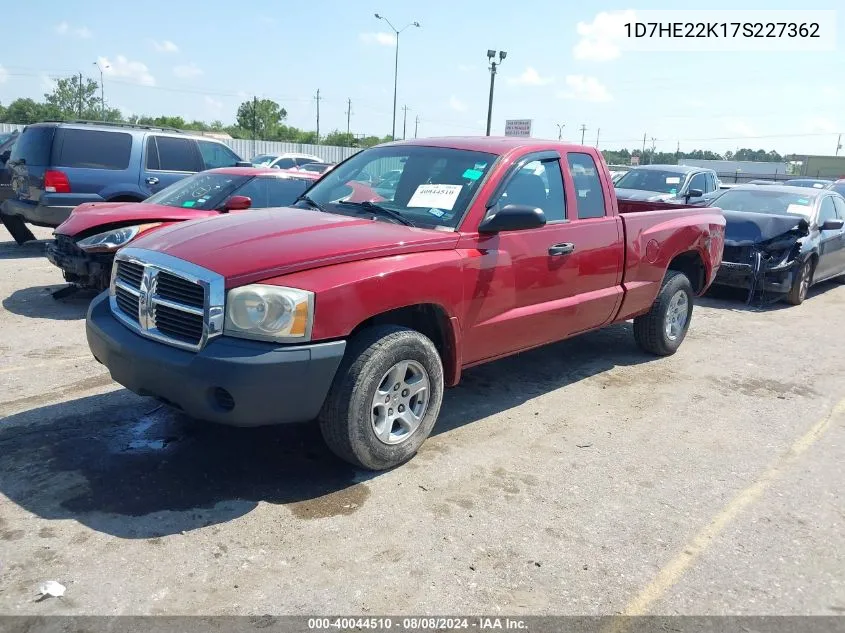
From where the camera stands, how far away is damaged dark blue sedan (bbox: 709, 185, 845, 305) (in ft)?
30.5

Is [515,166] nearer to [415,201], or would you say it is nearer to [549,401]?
[415,201]

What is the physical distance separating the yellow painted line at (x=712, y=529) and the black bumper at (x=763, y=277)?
4.67 meters

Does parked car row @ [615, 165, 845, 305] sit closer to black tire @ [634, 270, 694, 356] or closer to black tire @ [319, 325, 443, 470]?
black tire @ [634, 270, 694, 356]

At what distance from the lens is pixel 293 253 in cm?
354

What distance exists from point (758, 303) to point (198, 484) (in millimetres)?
8499

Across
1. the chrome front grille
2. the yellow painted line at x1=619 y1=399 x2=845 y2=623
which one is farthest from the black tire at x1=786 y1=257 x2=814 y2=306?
the chrome front grille

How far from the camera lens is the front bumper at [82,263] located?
6727 mm

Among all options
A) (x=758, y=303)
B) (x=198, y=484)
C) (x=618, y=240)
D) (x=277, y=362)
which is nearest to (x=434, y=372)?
(x=277, y=362)

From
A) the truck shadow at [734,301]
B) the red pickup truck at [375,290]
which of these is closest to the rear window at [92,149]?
the red pickup truck at [375,290]

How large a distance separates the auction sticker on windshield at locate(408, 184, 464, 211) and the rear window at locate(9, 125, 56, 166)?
286 inches

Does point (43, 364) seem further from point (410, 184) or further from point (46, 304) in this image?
point (410, 184)

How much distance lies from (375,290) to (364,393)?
544 mm

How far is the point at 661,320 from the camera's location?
6.36 metres

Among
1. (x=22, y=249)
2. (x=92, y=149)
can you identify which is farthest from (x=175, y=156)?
(x=22, y=249)
